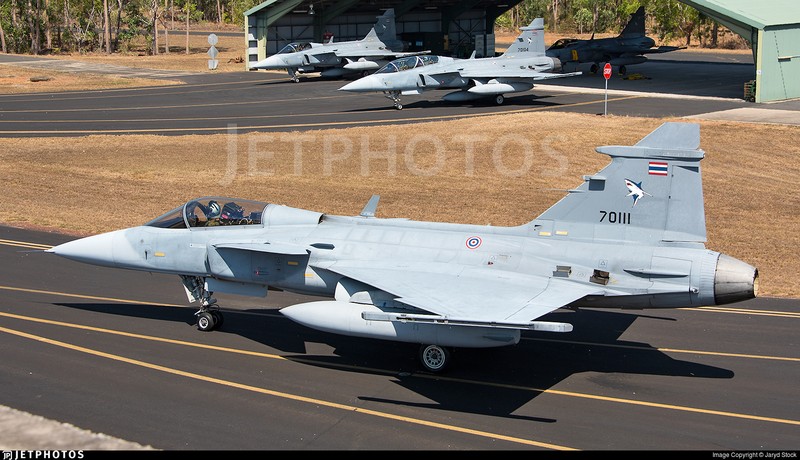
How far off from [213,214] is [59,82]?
5271cm

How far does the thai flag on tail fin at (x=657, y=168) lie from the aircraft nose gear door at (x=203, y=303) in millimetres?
9149

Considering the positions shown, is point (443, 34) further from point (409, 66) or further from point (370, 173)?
point (370, 173)

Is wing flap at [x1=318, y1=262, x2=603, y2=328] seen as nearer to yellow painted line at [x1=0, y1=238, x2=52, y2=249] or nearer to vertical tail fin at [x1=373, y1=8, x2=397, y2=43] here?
yellow painted line at [x1=0, y1=238, x2=52, y2=249]

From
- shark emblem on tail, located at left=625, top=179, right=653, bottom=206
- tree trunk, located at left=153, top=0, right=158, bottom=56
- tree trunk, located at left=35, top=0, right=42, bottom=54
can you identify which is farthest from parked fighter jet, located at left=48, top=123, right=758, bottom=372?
tree trunk, located at left=35, top=0, right=42, bottom=54

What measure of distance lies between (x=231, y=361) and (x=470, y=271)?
482 cm

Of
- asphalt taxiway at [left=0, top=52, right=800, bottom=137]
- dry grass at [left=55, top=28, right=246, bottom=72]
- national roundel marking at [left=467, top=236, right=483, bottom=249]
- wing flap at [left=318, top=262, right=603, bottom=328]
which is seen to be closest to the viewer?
wing flap at [left=318, top=262, right=603, bottom=328]

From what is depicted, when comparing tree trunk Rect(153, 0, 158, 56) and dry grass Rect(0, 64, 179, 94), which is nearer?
dry grass Rect(0, 64, 179, 94)

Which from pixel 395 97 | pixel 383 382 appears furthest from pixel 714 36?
pixel 383 382

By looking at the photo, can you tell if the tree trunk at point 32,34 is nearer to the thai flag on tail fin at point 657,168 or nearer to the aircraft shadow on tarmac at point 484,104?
the aircraft shadow on tarmac at point 484,104

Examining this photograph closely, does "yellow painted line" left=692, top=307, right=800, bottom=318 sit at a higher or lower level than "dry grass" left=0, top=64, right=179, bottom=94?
lower

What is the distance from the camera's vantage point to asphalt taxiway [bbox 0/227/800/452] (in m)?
12.6

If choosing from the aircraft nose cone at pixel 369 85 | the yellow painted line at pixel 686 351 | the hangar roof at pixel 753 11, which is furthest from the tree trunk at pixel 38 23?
the yellow painted line at pixel 686 351

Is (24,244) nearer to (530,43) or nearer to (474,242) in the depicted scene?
(474,242)

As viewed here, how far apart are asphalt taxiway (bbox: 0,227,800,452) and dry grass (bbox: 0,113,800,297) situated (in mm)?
6351
